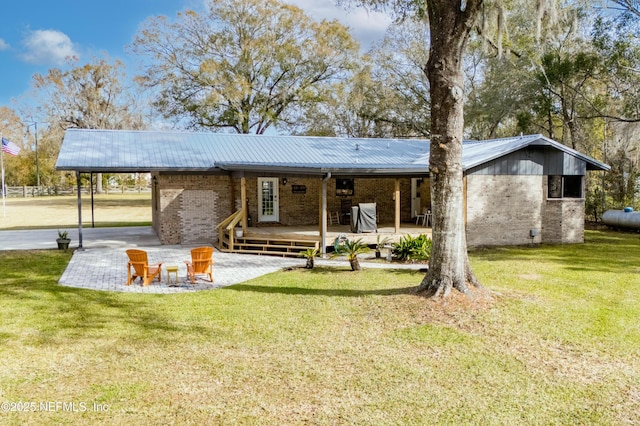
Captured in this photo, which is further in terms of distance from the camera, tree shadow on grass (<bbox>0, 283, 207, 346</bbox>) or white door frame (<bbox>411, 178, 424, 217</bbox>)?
white door frame (<bbox>411, 178, 424, 217</bbox>)

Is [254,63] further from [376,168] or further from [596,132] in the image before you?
[596,132]

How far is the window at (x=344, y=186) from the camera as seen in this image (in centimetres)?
1745

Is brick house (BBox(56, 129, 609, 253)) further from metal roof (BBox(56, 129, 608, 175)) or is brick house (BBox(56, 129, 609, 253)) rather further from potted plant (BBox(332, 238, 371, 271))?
potted plant (BBox(332, 238, 371, 271))

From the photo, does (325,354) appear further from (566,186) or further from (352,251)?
(566,186)

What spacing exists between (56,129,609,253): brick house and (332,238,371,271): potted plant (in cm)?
122

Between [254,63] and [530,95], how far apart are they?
16.7 m

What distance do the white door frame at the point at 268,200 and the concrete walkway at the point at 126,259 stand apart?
2.91 meters

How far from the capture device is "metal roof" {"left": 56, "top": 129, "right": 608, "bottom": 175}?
13.9 m

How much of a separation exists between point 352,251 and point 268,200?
600 cm

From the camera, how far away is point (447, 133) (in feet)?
25.2

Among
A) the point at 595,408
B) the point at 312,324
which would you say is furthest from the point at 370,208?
the point at 595,408

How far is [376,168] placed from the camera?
529 inches

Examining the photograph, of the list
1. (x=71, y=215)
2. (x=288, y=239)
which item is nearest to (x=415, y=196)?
(x=288, y=239)

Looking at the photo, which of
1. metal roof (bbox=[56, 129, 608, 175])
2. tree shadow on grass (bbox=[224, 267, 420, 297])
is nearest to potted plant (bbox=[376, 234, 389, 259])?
metal roof (bbox=[56, 129, 608, 175])
